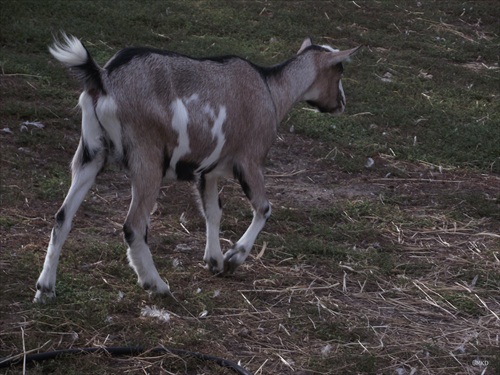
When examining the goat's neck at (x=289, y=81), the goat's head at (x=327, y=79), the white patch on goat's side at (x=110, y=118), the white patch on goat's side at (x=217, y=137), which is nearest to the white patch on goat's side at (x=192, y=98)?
the white patch on goat's side at (x=217, y=137)

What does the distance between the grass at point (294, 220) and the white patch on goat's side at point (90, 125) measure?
0.77 meters

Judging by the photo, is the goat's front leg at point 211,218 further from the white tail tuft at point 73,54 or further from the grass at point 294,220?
the white tail tuft at point 73,54

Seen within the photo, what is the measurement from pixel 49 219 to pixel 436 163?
135 inches

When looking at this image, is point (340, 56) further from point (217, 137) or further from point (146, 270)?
point (146, 270)

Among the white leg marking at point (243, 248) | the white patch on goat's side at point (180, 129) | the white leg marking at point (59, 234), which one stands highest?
the white patch on goat's side at point (180, 129)

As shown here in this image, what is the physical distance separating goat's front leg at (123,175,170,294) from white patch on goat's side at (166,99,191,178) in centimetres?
18

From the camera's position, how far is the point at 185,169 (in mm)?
5480

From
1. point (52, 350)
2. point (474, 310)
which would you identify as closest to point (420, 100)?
point (474, 310)

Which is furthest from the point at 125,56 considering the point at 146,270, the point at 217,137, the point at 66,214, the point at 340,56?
the point at 340,56

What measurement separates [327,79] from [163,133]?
191cm

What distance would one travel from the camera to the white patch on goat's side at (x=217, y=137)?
5.52m

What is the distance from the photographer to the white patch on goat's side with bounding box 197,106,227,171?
552cm

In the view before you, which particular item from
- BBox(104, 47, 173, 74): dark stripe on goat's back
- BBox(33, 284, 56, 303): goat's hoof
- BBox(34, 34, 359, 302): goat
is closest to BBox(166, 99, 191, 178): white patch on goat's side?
BBox(34, 34, 359, 302): goat

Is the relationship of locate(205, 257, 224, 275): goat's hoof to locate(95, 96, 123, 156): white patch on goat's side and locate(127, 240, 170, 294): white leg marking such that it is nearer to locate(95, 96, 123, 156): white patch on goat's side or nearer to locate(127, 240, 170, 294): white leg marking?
locate(127, 240, 170, 294): white leg marking
